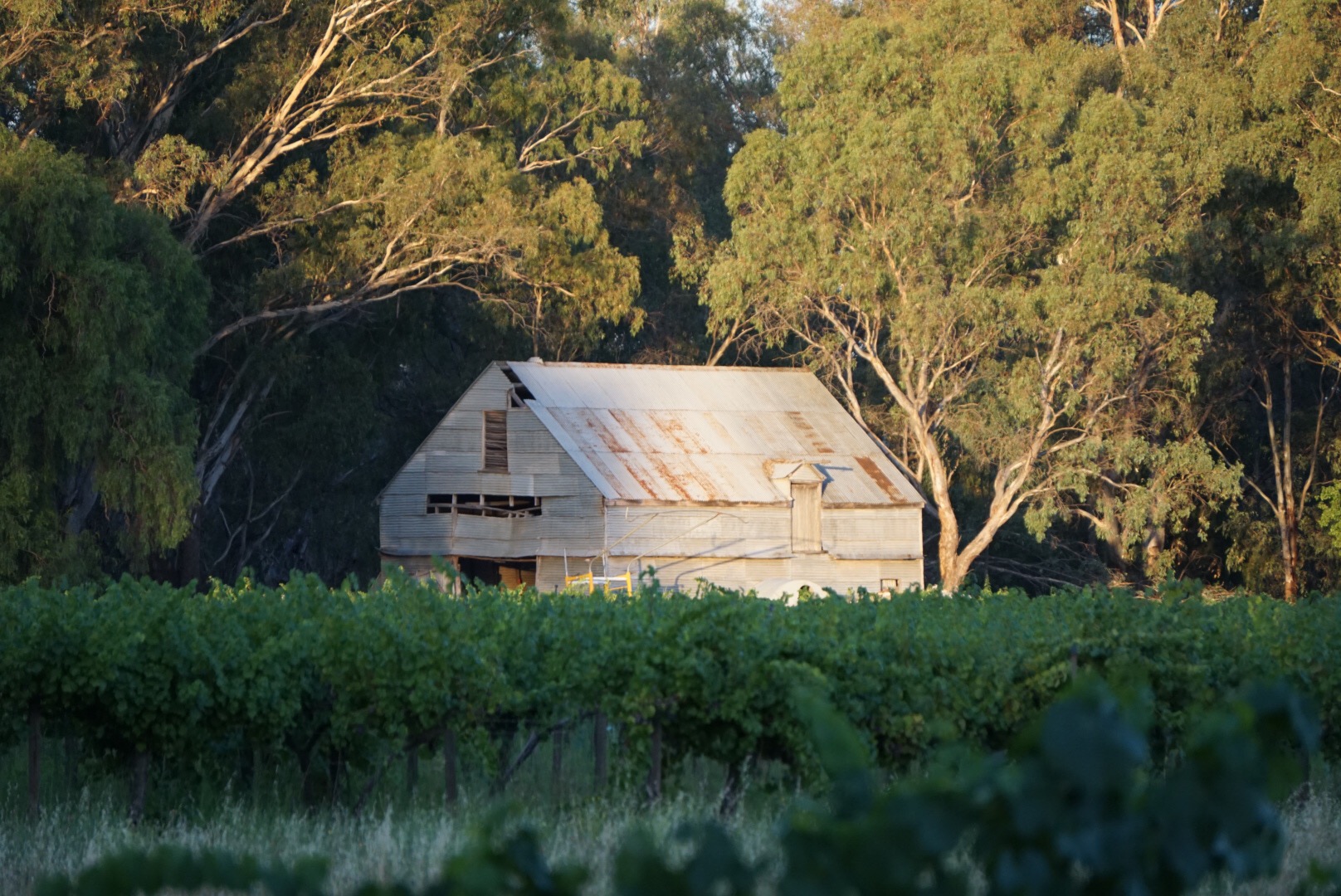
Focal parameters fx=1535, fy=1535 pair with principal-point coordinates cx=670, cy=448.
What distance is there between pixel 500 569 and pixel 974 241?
1403 cm

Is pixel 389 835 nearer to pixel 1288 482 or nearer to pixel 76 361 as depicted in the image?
pixel 76 361

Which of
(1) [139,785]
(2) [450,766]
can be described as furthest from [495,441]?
(2) [450,766]

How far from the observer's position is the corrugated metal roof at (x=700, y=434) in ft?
112

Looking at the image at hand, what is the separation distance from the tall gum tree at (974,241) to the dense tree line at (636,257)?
96mm

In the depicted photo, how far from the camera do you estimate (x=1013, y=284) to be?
36312mm

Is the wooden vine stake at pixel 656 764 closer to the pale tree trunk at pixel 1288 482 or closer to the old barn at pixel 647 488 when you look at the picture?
the old barn at pixel 647 488

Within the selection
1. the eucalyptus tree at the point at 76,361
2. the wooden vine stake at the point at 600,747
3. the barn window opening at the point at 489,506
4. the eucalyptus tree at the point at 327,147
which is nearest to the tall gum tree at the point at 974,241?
the eucalyptus tree at the point at 327,147

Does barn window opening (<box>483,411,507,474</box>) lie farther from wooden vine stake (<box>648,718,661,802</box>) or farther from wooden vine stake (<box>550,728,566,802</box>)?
wooden vine stake (<box>648,718,661,802</box>)

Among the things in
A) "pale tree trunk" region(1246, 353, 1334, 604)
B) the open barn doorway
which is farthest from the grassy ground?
"pale tree trunk" region(1246, 353, 1334, 604)

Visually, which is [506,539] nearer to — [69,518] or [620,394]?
[620,394]

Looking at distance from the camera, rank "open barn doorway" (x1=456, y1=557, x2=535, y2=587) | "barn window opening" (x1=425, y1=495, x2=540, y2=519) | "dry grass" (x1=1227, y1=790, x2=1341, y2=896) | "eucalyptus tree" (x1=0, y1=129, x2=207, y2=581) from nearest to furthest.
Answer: "dry grass" (x1=1227, y1=790, x2=1341, y2=896), "eucalyptus tree" (x1=0, y1=129, x2=207, y2=581), "barn window opening" (x1=425, y1=495, x2=540, y2=519), "open barn doorway" (x1=456, y1=557, x2=535, y2=587)

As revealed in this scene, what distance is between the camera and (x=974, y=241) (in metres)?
35.4

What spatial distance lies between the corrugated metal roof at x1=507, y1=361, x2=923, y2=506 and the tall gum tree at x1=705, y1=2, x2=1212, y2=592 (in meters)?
1.75

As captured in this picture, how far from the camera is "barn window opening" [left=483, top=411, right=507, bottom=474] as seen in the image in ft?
116
